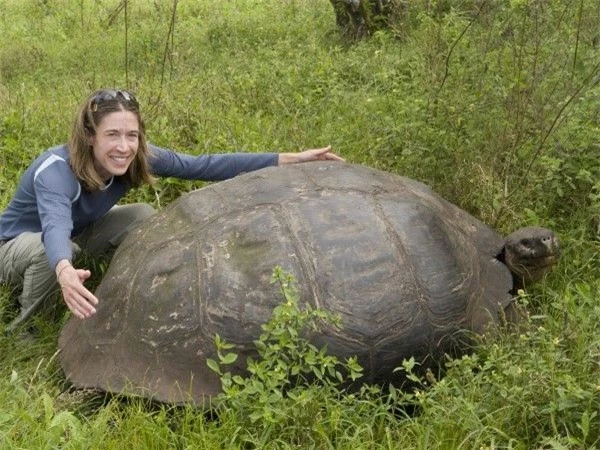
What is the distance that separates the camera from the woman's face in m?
3.64

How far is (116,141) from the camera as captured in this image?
3.66m

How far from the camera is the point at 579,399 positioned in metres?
2.71

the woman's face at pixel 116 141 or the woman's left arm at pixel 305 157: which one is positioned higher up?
the woman's face at pixel 116 141

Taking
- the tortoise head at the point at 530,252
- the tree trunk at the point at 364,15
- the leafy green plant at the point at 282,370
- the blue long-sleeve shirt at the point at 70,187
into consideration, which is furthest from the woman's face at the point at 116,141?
the tree trunk at the point at 364,15

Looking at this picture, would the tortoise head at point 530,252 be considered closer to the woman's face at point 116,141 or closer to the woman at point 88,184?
the woman at point 88,184

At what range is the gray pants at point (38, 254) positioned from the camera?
3.85 meters

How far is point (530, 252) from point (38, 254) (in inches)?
88.4

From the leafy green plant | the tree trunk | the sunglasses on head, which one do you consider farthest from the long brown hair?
the tree trunk

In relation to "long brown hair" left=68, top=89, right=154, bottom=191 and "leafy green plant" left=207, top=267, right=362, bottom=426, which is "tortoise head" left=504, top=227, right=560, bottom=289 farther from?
"long brown hair" left=68, top=89, right=154, bottom=191

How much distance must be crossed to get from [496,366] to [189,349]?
115 centimetres

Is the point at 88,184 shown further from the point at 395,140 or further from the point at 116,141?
the point at 395,140

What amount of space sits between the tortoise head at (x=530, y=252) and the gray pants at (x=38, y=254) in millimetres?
1875

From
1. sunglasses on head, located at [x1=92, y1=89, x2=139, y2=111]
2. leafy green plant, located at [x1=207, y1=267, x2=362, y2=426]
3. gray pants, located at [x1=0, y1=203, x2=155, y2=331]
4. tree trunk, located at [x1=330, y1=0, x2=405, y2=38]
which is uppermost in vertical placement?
sunglasses on head, located at [x1=92, y1=89, x2=139, y2=111]

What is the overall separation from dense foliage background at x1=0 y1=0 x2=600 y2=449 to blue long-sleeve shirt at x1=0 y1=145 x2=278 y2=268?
359 millimetres
